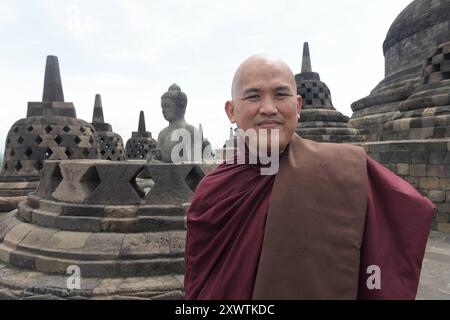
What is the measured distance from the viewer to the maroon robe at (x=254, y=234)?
1047mm

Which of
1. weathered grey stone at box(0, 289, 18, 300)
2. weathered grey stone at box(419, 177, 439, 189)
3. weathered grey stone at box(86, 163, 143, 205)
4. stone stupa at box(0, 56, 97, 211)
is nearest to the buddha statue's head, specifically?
weathered grey stone at box(86, 163, 143, 205)

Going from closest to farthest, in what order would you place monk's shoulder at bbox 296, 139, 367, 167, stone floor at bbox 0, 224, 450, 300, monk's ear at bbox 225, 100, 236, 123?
monk's shoulder at bbox 296, 139, 367, 167
monk's ear at bbox 225, 100, 236, 123
stone floor at bbox 0, 224, 450, 300

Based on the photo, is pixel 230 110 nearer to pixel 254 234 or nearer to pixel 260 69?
pixel 260 69

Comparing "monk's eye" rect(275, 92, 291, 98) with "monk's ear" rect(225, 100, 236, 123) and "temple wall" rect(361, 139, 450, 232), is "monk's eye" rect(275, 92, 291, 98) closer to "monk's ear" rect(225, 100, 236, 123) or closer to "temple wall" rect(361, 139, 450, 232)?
"monk's ear" rect(225, 100, 236, 123)

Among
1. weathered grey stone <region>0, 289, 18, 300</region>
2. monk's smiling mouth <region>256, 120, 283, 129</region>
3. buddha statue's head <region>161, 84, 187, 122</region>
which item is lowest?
weathered grey stone <region>0, 289, 18, 300</region>

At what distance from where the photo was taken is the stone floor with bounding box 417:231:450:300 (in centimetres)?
284

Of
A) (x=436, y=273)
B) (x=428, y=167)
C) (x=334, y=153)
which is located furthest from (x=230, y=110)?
(x=428, y=167)

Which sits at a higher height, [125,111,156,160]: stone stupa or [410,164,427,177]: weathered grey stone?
[125,111,156,160]: stone stupa

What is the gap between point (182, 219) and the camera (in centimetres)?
334

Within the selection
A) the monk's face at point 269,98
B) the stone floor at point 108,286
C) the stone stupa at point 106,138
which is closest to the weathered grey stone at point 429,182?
the stone floor at point 108,286

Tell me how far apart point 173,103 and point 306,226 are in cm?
322

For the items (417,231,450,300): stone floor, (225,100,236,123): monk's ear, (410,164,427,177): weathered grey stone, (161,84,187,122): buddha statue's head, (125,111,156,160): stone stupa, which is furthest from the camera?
(125,111,156,160): stone stupa

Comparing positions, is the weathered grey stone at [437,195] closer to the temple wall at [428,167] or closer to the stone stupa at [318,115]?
the temple wall at [428,167]

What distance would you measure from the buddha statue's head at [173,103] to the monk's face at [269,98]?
2.82 meters
